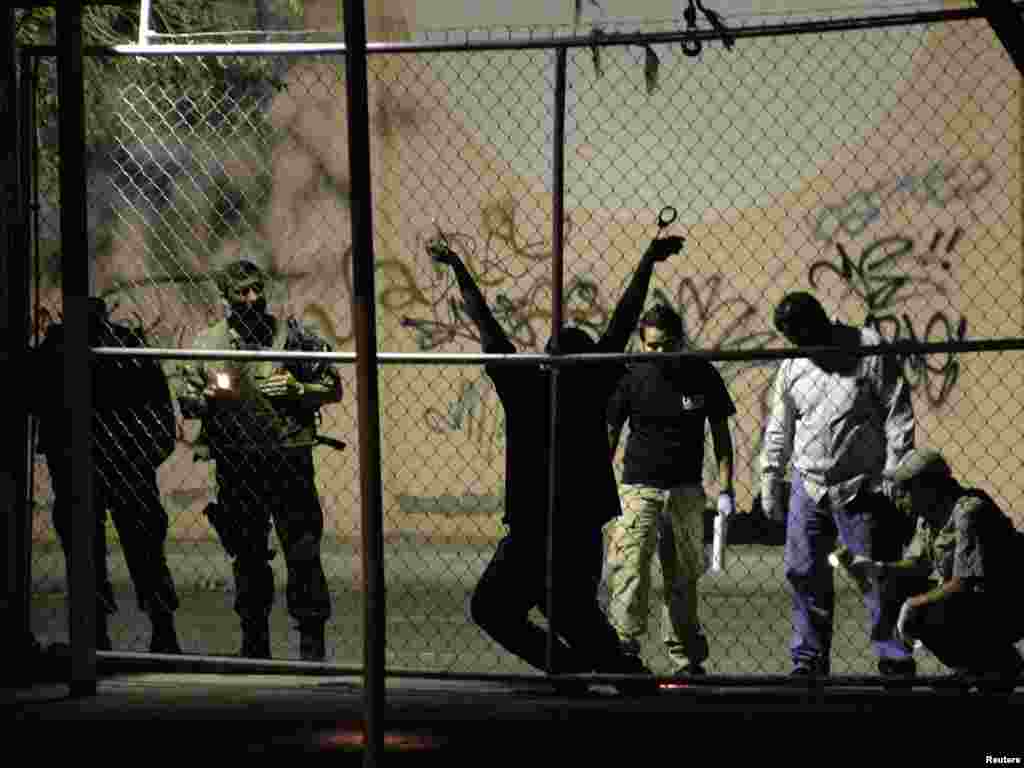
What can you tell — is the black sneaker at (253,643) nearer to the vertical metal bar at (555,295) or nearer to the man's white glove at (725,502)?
the vertical metal bar at (555,295)

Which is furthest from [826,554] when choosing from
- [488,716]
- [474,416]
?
[474,416]

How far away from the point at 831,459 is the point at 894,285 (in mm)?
4190

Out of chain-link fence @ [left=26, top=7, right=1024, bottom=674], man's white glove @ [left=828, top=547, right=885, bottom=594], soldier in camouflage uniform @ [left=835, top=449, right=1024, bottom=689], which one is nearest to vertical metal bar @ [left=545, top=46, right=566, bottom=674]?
soldier in camouflage uniform @ [left=835, top=449, right=1024, bottom=689]

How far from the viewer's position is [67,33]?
7090 mm

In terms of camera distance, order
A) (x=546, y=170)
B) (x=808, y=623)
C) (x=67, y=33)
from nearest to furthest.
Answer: (x=67, y=33), (x=808, y=623), (x=546, y=170)

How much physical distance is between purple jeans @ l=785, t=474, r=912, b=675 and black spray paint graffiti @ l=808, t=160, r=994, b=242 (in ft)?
13.9

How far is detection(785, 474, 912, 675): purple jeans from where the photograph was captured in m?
8.25

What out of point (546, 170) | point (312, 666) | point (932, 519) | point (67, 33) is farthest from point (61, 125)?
point (546, 170)

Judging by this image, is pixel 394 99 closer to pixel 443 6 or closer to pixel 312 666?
pixel 443 6

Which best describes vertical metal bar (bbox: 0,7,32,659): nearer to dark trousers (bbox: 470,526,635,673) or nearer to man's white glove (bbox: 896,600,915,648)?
dark trousers (bbox: 470,526,635,673)

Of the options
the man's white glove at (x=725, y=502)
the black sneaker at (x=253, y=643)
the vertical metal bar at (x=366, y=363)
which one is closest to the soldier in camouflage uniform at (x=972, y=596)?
the man's white glove at (x=725, y=502)

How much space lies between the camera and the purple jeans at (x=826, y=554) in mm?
8250

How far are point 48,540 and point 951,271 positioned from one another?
5845mm

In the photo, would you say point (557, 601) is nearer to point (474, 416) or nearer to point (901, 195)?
point (474, 416)
